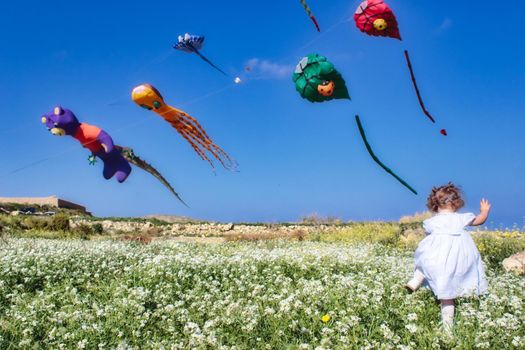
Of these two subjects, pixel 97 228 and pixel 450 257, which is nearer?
pixel 450 257

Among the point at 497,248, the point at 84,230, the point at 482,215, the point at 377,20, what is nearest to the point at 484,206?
the point at 482,215

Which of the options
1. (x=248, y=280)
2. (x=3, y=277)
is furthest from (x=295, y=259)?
(x=3, y=277)

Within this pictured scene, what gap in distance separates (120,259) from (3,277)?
202 centimetres

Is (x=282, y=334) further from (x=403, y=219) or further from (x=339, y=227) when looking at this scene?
(x=403, y=219)

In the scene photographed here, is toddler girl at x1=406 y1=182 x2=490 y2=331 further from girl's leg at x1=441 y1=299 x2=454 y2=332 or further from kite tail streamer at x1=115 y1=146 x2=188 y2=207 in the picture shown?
kite tail streamer at x1=115 y1=146 x2=188 y2=207

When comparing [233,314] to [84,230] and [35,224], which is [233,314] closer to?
[84,230]

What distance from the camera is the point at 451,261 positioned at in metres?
5.64

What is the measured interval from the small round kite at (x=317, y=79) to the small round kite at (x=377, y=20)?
74cm

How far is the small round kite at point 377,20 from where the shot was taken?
7.36 meters

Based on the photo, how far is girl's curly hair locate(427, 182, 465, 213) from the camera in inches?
236

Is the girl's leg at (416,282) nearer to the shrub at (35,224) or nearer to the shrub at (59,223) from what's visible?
the shrub at (59,223)

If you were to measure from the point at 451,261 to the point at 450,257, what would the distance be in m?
0.04

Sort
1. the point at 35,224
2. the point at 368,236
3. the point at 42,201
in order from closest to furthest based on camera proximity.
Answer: the point at 368,236
the point at 35,224
the point at 42,201

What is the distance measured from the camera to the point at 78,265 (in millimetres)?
8562
